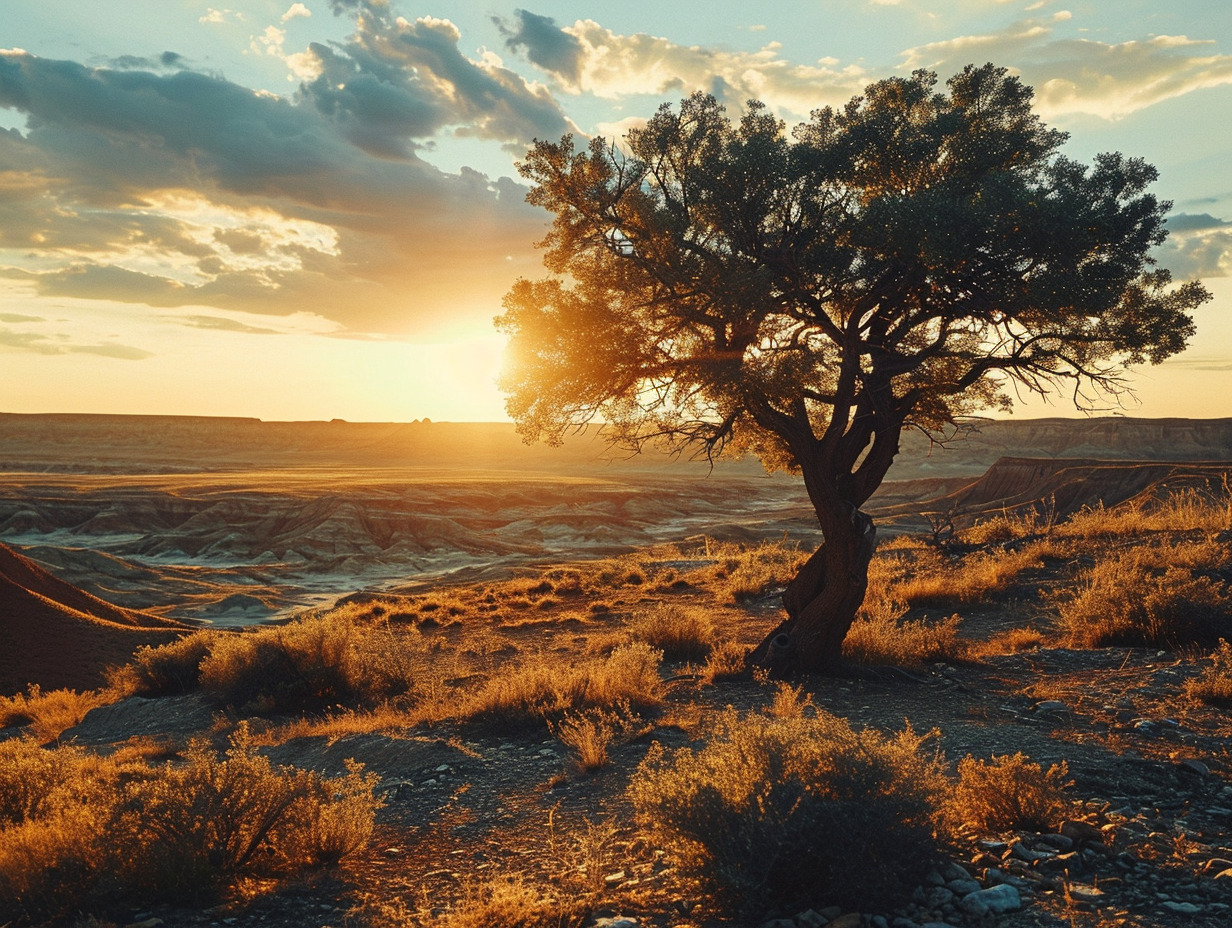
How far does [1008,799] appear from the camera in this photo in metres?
5.28

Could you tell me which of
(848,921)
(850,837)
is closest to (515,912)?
(848,921)

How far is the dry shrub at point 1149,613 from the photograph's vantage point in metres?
11.1

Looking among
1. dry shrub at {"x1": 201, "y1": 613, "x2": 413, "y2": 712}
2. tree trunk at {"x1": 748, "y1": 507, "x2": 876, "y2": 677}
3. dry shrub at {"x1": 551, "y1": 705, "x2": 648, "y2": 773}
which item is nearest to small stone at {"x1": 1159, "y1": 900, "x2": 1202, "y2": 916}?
dry shrub at {"x1": 551, "y1": 705, "x2": 648, "y2": 773}

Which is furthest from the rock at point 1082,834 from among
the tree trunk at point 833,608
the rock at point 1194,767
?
the tree trunk at point 833,608

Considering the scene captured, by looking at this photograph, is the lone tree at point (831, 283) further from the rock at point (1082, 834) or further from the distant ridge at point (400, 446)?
the distant ridge at point (400, 446)

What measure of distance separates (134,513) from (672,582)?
5392 cm

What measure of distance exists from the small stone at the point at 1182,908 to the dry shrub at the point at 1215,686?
215 inches

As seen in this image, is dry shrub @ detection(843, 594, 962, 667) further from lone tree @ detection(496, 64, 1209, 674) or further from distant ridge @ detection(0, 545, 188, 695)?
distant ridge @ detection(0, 545, 188, 695)

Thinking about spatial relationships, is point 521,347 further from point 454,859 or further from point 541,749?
point 454,859

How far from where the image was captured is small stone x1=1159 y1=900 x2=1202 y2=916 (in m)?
4.11

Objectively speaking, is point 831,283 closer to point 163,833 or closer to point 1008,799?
point 1008,799

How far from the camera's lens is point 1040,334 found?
10.5 m

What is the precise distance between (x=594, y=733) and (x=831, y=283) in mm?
7133

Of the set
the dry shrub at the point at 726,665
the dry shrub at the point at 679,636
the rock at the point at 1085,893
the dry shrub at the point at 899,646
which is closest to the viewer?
the rock at the point at 1085,893
